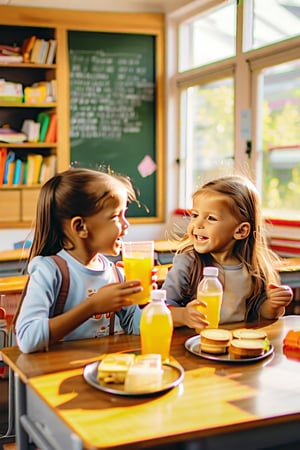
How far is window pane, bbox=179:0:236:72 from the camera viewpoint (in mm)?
5164

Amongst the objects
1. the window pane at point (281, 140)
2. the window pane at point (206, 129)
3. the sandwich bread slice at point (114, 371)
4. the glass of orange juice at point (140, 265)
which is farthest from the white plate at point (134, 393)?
the window pane at point (206, 129)

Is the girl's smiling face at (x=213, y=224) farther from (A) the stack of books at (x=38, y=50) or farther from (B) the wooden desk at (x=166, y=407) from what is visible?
(A) the stack of books at (x=38, y=50)

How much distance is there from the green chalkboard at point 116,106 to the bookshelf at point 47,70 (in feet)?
0.16

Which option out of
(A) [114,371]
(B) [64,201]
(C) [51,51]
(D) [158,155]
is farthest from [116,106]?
(A) [114,371]

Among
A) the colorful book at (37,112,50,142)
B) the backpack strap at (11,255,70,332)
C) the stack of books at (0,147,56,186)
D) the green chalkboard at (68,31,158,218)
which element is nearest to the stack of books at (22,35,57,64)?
the green chalkboard at (68,31,158,218)

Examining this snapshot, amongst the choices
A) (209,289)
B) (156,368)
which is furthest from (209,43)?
(156,368)

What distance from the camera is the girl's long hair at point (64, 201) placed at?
1797 millimetres

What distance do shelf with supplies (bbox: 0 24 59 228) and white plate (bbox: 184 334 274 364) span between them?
3.97 m

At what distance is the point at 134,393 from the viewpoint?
1.27m

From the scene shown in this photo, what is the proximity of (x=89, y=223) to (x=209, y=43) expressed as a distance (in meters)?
4.10

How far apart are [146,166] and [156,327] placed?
4475 millimetres

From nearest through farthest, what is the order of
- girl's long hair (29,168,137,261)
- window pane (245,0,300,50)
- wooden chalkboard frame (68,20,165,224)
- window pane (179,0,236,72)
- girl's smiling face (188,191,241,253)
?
girl's long hair (29,168,137,261)
girl's smiling face (188,191,241,253)
window pane (245,0,300,50)
window pane (179,0,236,72)
wooden chalkboard frame (68,20,165,224)

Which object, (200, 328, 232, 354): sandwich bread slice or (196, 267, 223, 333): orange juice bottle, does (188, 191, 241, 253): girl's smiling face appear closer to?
(196, 267, 223, 333): orange juice bottle

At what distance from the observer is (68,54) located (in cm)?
558
